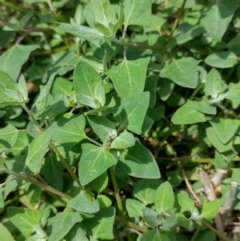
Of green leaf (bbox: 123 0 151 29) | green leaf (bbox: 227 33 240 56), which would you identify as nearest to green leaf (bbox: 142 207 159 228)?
green leaf (bbox: 123 0 151 29)

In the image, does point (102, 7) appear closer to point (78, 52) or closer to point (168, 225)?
point (78, 52)

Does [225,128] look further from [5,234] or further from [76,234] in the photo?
[5,234]

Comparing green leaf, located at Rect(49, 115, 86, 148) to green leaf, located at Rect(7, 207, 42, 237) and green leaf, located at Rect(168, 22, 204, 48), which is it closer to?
green leaf, located at Rect(7, 207, 42, 237)

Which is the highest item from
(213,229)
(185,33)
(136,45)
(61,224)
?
(136,45)

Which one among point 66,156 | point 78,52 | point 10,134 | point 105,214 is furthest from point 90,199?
point 78,52

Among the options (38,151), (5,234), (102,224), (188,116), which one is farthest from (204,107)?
(5,234)

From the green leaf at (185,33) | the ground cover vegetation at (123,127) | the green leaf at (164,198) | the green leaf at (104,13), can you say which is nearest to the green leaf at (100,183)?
the ground cover vegetation at (123,127)
